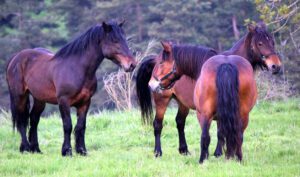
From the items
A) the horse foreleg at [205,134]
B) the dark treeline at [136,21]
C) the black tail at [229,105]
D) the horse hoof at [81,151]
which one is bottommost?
the dark treeline at [136,21]

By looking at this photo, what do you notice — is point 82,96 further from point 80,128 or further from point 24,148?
point 24,148

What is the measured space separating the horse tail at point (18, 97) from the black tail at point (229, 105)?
3.98 m

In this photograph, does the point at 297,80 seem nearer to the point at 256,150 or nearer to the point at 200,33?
the point at 200,33

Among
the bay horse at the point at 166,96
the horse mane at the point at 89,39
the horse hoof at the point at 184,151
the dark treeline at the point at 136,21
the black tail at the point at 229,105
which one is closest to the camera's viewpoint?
the black tail at the point at 229,105

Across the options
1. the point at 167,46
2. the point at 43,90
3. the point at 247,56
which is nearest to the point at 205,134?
the point at 167,46

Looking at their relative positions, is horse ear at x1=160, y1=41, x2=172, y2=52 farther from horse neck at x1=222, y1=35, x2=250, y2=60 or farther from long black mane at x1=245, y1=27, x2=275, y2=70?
long black mane at x1=245, y1=27, x2=275, y2=70

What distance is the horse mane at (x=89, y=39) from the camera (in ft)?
28.8

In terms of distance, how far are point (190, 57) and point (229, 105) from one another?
5.13ft

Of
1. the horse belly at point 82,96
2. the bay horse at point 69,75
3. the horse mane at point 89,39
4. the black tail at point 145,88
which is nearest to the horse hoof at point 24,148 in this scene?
the bay horse at point 69,75

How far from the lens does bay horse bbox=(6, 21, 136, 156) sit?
8.76 metres

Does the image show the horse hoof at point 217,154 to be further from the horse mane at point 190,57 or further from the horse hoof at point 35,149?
the horse hoof at point 35,149

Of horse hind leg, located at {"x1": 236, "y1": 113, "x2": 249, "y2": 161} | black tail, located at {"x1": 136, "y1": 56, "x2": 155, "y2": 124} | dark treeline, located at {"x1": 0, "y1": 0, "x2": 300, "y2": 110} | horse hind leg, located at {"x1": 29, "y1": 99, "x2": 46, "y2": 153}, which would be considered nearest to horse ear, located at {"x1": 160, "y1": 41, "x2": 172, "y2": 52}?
black tail, located at {"x1": 136, "y1": 56, "x2": 155, "y2": 124}

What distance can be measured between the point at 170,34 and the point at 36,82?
24003 mm

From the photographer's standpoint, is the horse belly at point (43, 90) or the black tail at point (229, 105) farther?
the horse belly at point (43, 90)
